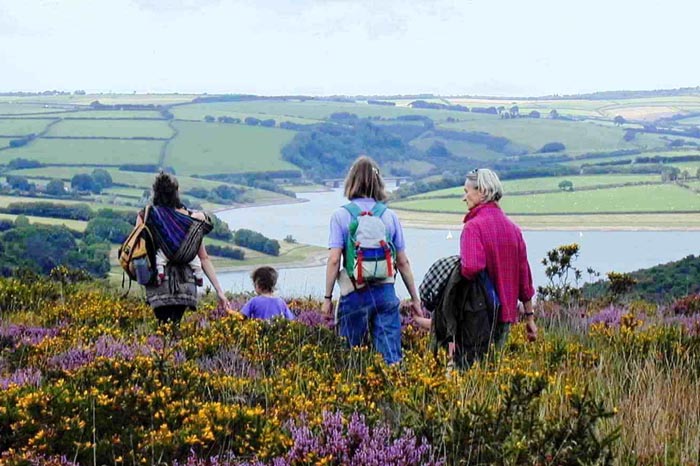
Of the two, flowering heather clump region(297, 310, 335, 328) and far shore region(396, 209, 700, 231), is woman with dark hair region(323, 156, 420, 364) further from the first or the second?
far shore region(396, 209, 700, 231)

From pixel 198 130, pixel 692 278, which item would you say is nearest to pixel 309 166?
pixel 198 130

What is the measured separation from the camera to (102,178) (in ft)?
314

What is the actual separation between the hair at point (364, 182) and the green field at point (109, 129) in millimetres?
119953

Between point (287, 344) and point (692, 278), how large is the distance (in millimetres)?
19062

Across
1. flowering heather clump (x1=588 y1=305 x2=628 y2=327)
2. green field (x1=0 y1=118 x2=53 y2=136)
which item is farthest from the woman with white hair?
green field (x1=0 y1=118 x2=53 y2=136)

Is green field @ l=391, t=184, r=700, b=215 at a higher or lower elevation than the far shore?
higher

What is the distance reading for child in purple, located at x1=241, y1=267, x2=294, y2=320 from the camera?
8.54 m

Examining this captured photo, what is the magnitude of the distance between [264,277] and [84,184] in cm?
8858

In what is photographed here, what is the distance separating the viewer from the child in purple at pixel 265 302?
28.0ft

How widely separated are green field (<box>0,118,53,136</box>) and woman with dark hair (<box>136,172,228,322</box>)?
12614cm

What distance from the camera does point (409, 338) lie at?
8273mm

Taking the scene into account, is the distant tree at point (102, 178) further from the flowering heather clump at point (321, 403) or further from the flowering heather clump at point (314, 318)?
the flowering heather clump at point (321, 403)

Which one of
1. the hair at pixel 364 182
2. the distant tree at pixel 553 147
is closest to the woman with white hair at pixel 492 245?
the hair at pixel 364 182

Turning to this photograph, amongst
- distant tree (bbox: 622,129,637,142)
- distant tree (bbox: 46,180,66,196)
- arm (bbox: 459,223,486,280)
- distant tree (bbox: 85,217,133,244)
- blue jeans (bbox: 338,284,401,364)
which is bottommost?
distant tree (bbox: 46,180,66,196)
